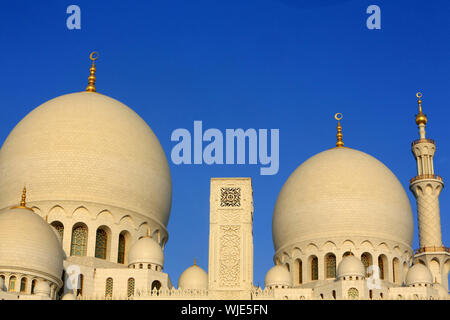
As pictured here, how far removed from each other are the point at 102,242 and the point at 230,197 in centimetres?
698

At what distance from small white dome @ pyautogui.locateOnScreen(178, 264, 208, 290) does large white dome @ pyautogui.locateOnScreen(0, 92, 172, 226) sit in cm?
369

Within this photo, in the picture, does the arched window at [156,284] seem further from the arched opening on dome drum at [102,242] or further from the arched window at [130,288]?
the arched opening on dome drum at [102,242]

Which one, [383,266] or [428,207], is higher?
[428,207]

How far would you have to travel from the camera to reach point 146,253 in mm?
34438

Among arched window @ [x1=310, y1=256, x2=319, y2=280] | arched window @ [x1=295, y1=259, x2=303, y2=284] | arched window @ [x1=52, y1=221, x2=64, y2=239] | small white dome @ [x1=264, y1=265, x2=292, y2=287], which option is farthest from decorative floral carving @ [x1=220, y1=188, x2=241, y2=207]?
arched window @ [x1=295, y1=259, x2=303, y2=284]

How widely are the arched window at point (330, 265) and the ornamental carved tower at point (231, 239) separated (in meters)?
7.45

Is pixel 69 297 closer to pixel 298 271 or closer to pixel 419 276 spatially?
pixel 298 271

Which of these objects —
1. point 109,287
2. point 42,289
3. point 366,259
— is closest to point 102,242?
point 109,287

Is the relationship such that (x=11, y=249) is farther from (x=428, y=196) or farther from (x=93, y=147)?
(x=428, y=196)

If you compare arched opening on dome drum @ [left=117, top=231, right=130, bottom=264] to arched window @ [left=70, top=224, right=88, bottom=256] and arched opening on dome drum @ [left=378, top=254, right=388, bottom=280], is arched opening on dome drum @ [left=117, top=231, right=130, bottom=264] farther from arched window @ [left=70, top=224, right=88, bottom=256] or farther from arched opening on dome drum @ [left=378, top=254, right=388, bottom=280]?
arched opening on dome drum @ [left=378, top=254, right=388, bottom=280]

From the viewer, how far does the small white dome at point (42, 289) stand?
30.5 m

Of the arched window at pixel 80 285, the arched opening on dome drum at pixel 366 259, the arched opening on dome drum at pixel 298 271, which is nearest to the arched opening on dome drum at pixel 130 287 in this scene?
the arched window at pixel 80 285

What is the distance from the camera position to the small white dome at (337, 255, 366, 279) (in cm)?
3469
